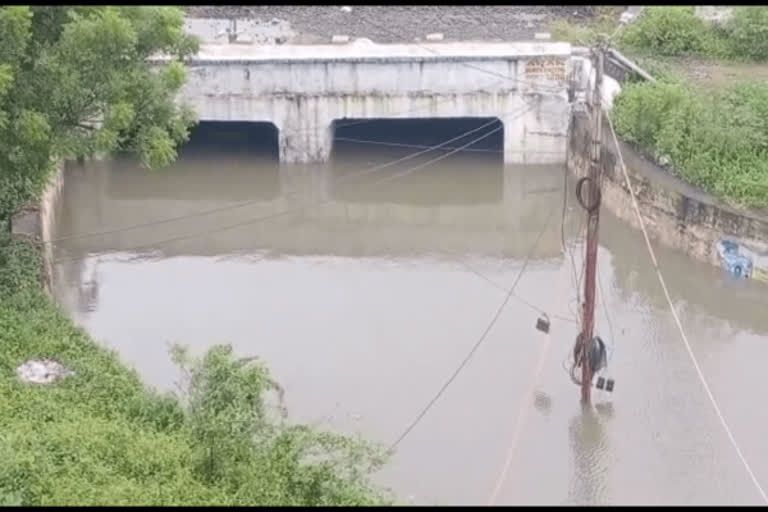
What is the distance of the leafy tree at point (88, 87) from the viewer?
17.0 metres

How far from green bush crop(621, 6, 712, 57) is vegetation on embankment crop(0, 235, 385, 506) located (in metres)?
15.8

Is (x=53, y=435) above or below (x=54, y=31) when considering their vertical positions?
below

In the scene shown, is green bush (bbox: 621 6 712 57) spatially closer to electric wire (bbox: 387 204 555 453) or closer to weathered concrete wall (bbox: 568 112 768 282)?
weathered concrete wall (bbox: 568 112 768 282)

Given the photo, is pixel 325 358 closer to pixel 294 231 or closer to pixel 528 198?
pixel 294 231

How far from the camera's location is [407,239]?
24656 mm

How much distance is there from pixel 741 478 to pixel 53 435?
870 cm

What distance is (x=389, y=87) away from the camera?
2672cm

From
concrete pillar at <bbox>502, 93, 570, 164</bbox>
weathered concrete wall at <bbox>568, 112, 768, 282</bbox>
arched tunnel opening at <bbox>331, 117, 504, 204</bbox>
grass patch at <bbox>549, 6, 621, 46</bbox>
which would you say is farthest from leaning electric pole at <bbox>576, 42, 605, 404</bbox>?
grass patch at <bbox>549, 6, 621, 46</bbox>

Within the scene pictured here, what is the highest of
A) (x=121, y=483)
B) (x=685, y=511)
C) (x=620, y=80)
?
(x=620, y=80)

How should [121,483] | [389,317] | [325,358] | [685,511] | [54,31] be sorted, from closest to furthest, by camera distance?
1. [121,483]
2. [685,511]
3. [54,31]
4. [325,358]
5. [389,317]

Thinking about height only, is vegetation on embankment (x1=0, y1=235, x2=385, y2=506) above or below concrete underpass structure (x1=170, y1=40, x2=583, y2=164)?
below

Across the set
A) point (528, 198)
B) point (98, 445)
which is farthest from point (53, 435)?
point (528, 198)

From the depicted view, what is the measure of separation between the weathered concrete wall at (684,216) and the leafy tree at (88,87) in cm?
942

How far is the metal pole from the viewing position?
56.7 feet
